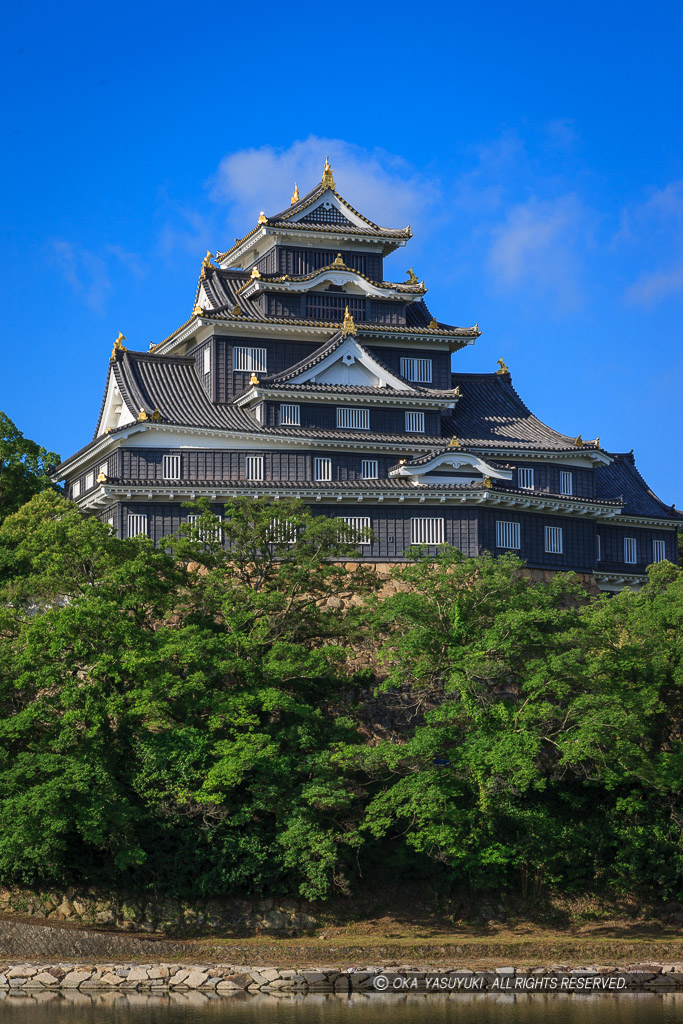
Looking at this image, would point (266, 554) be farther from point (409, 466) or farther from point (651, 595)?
point (651, 595)

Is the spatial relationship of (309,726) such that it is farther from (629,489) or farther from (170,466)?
(629,489)

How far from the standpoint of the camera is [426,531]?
141ft

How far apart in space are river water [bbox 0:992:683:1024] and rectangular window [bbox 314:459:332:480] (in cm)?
1963

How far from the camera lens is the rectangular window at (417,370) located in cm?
4969

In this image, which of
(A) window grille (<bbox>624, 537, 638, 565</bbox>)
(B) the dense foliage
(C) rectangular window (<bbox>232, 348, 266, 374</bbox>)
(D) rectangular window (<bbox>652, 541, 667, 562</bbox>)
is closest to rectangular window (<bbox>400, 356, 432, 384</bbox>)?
(C) rectangular window (<bbox>232, 348, 266, 374</bbox>)

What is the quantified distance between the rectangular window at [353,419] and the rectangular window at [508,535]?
632 centimetres

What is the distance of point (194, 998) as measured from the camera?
2972cm

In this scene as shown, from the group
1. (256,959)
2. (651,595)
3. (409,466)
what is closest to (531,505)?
(409,466)

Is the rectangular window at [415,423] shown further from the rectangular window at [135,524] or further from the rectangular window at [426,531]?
the rectangular window at [135,524]

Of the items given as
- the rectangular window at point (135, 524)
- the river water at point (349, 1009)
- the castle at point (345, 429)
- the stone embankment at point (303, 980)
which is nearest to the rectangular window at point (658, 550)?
the castle at point (345, 429)

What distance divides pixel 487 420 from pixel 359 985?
80.3 ft

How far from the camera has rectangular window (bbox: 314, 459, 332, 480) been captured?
45594mm

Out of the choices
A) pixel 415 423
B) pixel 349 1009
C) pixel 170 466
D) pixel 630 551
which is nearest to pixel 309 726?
pixel 349 1009

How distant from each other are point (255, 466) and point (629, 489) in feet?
49.4
